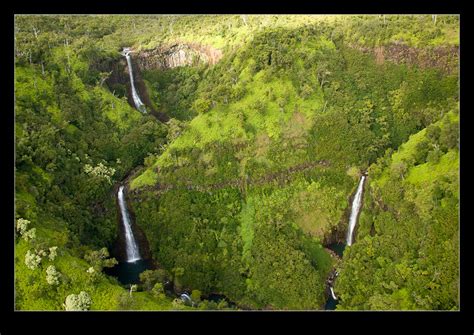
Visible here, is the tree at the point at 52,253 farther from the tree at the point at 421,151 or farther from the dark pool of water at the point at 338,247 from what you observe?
the tree at the point at 421,151

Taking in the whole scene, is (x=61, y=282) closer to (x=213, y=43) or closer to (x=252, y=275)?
(x=252, y=275)

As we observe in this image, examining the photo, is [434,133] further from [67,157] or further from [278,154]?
[67,157]

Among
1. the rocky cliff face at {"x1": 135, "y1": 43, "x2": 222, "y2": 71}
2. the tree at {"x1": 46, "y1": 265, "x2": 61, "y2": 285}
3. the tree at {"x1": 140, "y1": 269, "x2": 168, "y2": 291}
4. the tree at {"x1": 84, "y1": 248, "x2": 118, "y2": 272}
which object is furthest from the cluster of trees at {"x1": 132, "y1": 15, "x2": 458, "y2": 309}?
the tree at {"x1": 46, "y1": 265, "x2": 61, "y2": 285}

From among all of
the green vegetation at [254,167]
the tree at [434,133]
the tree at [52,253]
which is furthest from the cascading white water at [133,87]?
the tree at [434,133]

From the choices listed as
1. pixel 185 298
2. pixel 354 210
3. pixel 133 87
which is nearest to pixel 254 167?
pixel 354 210

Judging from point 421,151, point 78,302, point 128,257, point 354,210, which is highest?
point 421,151
